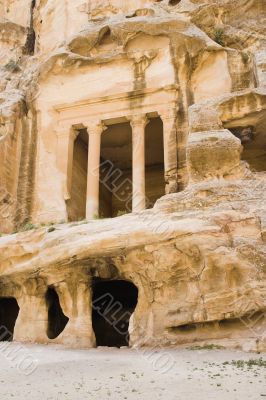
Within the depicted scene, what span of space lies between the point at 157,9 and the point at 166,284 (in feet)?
50.2

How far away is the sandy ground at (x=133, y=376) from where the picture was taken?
6934mm

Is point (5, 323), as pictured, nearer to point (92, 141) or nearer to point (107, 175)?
point (92, 141)

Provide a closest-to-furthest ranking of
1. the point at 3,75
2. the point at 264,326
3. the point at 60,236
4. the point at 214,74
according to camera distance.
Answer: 1. the point at 264,326
2. the point at 60,236
3. the point at 214,74
4. the point at 3,75

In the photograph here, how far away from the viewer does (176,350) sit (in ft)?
35.4

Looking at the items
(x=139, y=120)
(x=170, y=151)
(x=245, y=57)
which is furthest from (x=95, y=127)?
(x=245, y=57)

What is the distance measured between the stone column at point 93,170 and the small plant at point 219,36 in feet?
22.3

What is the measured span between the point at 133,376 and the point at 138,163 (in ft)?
42.2

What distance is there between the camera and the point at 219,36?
21734 mm

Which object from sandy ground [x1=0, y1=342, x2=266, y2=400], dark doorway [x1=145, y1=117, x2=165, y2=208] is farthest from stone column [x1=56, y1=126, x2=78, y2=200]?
sandy ground [x1=0, y1=342, x2=266, y2=400]

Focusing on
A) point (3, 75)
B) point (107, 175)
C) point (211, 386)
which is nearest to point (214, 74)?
point (107, 175)

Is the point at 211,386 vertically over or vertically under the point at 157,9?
under

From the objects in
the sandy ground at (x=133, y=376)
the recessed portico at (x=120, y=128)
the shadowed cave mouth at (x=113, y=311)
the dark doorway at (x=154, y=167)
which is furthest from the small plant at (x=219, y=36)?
the sandy ground at (x=133, y=376)

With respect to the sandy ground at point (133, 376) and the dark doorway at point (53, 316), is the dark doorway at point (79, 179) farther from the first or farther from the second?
the sandy ground at point (133, 376)

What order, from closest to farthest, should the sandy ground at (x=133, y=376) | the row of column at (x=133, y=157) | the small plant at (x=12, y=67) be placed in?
the sandy ground at (x=133, y=376) < the row of column at (x=133, y=157) < the small plant at (x=12, y=67)
